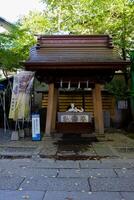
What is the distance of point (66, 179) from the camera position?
808 cm

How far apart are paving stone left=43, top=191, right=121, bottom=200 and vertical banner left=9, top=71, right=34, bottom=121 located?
9065 millimetres

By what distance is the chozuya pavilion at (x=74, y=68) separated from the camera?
1435 cm

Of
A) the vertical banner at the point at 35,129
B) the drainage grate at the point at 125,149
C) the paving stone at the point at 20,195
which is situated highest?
the vertical banner at the point at 35,129

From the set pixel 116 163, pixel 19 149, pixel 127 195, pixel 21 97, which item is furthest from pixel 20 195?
pixel 21 97

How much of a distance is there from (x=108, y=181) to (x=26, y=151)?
480cm

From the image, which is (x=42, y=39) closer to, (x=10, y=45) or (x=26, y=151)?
(x=10, y=45)

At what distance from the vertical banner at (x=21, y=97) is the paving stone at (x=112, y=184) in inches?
323

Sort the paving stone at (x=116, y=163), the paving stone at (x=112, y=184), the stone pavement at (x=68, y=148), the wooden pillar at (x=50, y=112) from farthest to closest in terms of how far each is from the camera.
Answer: the wooden pillar at (x=50, y=112), the stone pavement at (x=68, y=148), the paving stone at (x=116, y=163), the paving stone at (x=112, y=184)

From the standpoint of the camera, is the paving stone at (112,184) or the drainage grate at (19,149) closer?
the paving stone at (112,184)

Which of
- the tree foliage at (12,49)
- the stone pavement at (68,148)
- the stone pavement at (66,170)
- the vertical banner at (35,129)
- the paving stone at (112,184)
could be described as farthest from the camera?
the tree foliage at (12,49)

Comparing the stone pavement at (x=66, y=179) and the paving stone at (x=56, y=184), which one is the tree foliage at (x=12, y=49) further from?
the paving stone at (x=56, y=184)

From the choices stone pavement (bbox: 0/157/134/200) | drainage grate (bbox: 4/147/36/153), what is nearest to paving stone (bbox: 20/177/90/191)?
stone pavement (bbox: 0/157/134/200)

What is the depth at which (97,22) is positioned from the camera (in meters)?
19.8

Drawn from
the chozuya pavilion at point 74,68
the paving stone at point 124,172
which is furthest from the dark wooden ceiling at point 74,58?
the paving stone at point 124,172
